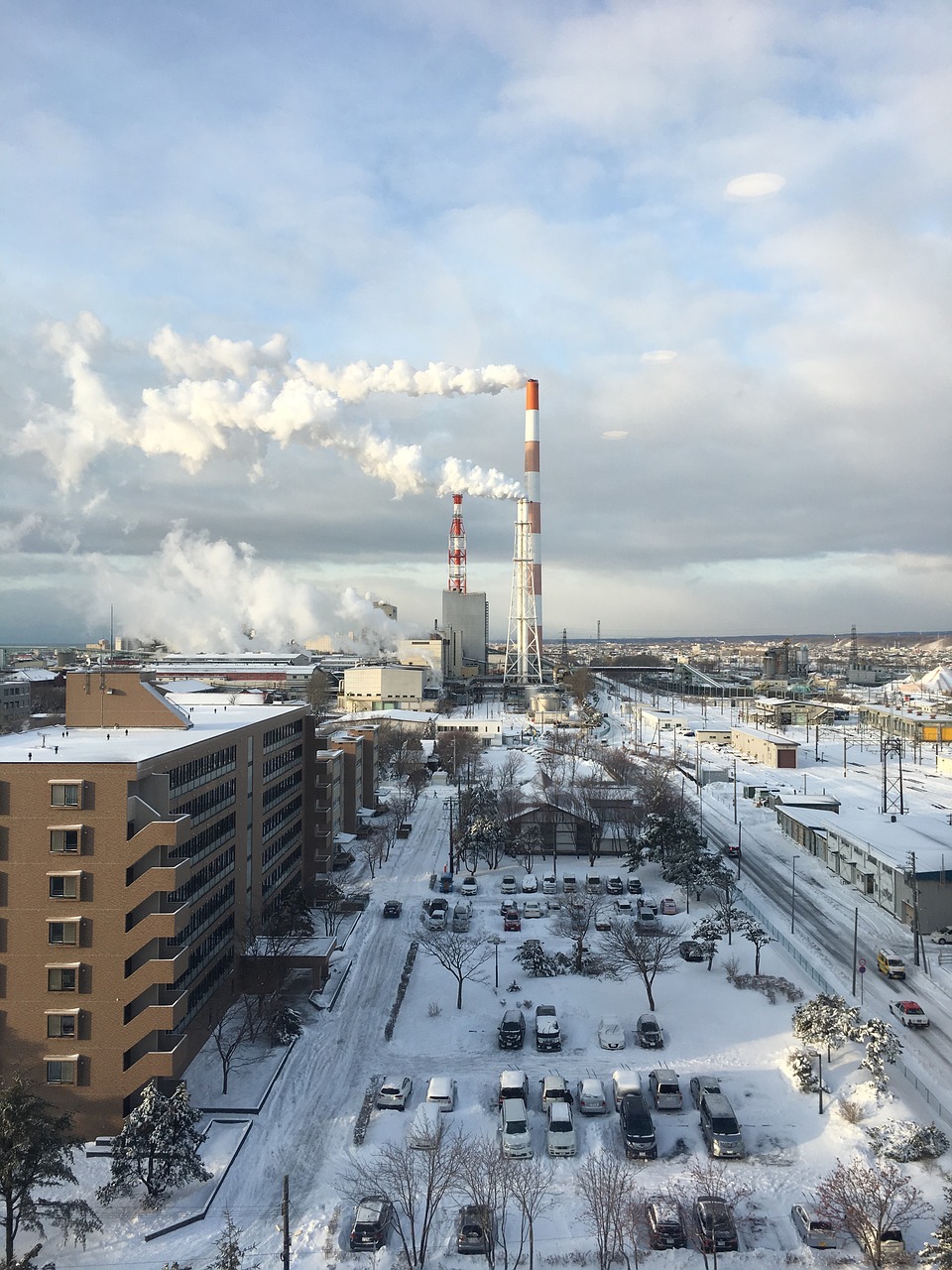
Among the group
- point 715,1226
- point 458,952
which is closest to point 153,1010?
point 458,952

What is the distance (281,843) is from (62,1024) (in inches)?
342

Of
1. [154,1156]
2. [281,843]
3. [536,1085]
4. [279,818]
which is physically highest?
[279,818]

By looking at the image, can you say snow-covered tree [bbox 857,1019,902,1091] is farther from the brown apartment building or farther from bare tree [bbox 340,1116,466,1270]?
the brown apartment building

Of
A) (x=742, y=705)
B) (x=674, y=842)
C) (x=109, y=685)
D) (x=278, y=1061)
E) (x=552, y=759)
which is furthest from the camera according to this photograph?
(x=742, y=705)

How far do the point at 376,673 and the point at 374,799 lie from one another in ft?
109

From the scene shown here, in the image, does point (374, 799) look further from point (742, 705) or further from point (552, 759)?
point (742, 705)

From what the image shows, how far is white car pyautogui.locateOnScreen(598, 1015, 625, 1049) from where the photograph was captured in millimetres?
14828

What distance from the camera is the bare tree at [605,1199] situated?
9516 millimetres

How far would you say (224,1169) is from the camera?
11508 millimetres

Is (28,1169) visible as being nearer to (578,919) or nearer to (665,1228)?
(665,1228)

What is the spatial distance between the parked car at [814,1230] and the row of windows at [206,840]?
995 centimetres

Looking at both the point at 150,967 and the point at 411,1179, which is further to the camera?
the point at 150,967

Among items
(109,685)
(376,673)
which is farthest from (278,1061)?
(376,673)

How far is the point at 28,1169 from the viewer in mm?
9672
